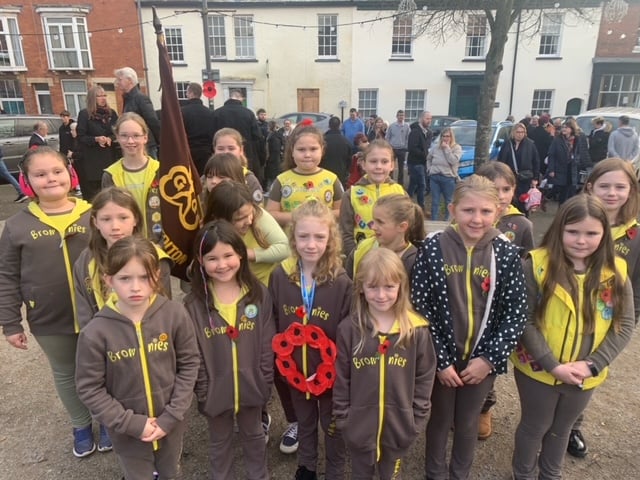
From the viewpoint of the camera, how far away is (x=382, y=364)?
6.82 ft

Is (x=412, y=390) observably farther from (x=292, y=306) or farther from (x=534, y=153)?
(x=534, y=153)

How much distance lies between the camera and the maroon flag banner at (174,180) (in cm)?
236

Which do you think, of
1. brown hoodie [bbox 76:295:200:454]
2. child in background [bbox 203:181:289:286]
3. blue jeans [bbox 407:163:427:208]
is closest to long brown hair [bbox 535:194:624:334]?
child in background [bbox 203:181:289:286]

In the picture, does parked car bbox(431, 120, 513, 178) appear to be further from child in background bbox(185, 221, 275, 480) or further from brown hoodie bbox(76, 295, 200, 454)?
brown hoodie bbox(76, 295, 200, 454)

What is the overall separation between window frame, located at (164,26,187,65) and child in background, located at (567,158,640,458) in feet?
75.9

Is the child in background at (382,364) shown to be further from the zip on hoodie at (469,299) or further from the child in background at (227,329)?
the child in background at (227,329)

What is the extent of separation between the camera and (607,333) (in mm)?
2244

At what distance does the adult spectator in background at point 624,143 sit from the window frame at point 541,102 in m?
14.5

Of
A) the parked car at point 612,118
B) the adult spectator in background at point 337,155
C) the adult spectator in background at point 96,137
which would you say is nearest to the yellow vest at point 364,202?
the adult spectator in background at point 96,137

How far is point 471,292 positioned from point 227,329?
1.23 m

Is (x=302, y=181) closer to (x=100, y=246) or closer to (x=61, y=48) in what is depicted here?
(x=100, y=246)

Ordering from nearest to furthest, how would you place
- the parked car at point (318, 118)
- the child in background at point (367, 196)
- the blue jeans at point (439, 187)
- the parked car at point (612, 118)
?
the child in background at point (367, 196)
the blue jeans at point (439, 187)
the parked car at point (612, 118)
the parked car at point (318, 118)

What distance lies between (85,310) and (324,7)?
73.7ft

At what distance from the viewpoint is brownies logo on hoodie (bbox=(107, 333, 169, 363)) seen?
200cm
